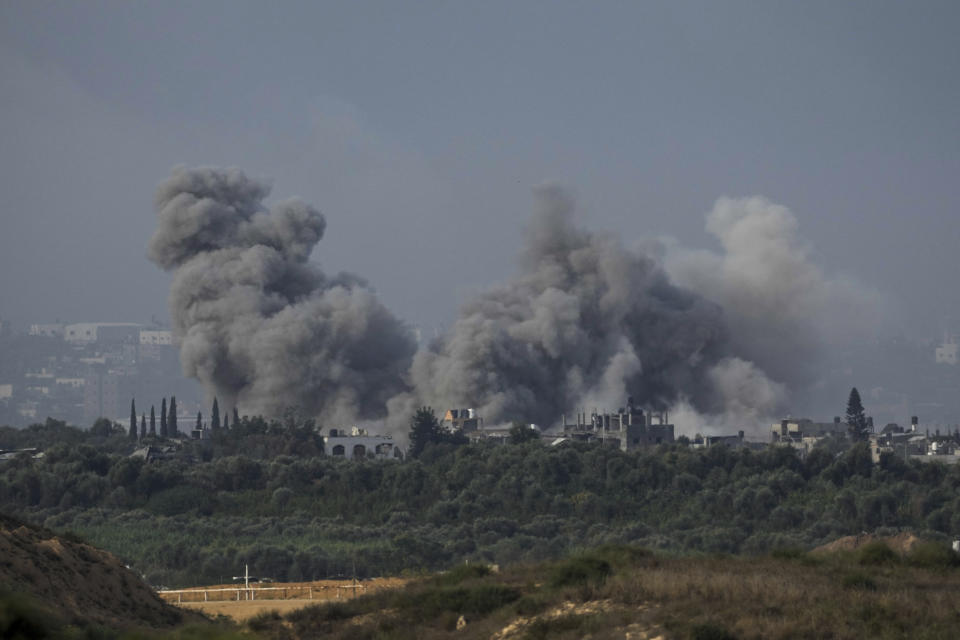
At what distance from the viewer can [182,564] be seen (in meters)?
51.0

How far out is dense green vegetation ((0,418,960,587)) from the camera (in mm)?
52656

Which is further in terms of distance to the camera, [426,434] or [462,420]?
[462,420]

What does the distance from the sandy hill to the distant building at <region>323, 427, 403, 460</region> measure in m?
49.1

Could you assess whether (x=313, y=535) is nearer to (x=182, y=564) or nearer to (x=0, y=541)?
(x=182, y=564)

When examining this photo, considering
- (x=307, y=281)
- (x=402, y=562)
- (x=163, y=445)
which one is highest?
(x=307, y=281)

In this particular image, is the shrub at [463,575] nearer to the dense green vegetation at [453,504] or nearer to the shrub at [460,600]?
the shrub at [460,600]

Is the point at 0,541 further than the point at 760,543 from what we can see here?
No

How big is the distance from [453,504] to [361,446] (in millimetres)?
22443

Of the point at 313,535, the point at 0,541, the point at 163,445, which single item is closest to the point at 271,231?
the point at 163,445

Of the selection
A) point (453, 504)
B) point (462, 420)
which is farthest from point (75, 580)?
point (462, 420)

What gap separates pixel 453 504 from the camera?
63.3m

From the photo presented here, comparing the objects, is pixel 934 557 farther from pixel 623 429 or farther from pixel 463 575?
pixel 623 429

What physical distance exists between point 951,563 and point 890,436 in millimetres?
71388

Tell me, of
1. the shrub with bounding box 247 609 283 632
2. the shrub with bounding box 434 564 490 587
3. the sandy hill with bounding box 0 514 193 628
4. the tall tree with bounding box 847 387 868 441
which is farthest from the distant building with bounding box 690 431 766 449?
the shrub with bounding box 247 609 283 632
